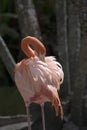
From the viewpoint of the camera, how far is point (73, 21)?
5.42m

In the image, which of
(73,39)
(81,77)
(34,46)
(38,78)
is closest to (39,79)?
(38,78)

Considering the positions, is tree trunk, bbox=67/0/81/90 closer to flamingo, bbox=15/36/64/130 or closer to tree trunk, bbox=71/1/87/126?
tree trunk, bbox=71/1/87/126

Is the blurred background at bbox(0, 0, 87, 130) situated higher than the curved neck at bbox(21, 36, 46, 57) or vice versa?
the curved neck at bbox(21, 36, 46, 57)

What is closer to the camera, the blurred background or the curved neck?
the curved neck

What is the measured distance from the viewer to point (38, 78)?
12.8ft

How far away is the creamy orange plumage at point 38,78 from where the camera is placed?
389cm

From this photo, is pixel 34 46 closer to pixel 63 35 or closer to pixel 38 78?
pixel 38 78

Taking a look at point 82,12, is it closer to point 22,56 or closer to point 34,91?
point 34,91

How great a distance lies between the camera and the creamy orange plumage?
3.89m

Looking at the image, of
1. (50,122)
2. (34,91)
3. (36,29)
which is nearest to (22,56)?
(36,29)

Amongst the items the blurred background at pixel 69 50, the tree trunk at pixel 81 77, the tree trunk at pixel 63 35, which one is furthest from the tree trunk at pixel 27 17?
the tree trunk at pixel 81 77

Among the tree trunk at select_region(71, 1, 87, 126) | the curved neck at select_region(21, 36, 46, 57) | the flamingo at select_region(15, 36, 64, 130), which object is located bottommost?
the tree trunk at select_region(71, 1, 87, 126)

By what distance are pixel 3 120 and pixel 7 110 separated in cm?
152

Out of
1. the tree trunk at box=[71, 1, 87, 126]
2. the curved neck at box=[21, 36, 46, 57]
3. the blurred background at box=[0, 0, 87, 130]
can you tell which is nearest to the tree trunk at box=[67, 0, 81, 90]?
the blurred background at box=[0, 0, 87, 130]
